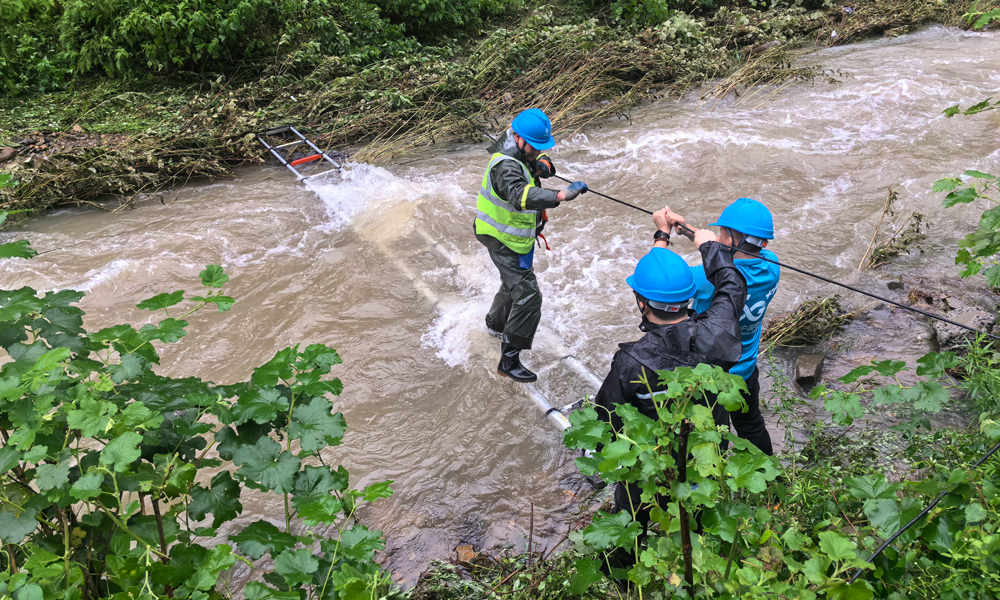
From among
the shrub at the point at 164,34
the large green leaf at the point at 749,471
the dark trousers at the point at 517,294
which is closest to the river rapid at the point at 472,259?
the dark trousers at the point at 517,294

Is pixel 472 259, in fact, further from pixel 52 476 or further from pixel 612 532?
pixel 52 476

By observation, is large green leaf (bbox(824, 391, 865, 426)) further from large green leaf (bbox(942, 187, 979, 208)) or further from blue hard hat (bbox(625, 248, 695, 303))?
large green leaf (bbox(942, 187, 979, 208))

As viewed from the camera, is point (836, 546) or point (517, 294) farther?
point (517, 294)

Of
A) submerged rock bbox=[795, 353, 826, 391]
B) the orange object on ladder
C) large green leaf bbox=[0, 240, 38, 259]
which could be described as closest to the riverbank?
the orange object on ladder

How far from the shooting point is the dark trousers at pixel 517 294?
437cm

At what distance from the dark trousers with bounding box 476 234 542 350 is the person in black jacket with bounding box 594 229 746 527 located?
1690 mm

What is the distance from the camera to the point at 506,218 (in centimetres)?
418

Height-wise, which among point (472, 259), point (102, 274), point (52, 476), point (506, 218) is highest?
point (52, 476)

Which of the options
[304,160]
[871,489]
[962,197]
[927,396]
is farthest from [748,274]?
[304,160]

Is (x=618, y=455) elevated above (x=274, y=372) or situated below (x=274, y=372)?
below

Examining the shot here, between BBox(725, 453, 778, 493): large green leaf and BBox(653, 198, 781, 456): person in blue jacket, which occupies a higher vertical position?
BBox(725, 453, 778, 493): large green leaf

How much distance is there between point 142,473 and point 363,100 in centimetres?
841

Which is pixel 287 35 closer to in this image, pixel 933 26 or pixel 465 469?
pixel 465 469

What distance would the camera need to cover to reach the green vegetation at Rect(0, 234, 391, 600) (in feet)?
5.06
